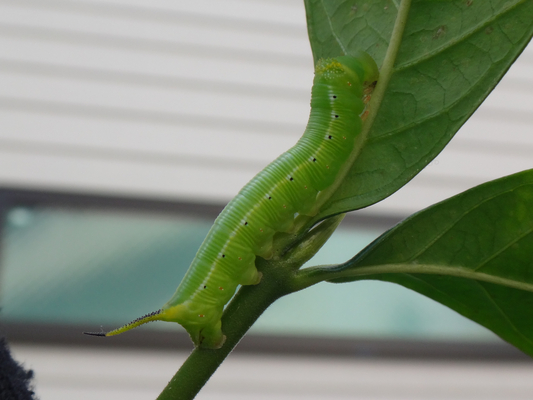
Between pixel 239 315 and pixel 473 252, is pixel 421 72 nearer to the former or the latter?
pixel 473 252

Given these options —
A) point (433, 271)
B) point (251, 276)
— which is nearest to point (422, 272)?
point (433, 271)

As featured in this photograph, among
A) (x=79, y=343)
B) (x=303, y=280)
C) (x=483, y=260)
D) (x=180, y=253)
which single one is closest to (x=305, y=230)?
(x=303, y=280)

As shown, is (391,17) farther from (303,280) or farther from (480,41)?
(303,280)

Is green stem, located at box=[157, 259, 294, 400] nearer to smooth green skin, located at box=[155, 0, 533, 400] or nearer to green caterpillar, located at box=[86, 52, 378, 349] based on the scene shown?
smooth green skin, located at box=[155, 0, 533, 400]

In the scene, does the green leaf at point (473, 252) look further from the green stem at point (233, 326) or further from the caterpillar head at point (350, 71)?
the caterpillar head at point (350, 71)

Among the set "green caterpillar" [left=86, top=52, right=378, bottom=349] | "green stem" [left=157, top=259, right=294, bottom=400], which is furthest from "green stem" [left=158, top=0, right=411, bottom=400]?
"green caterpillar" [left=86, top=52, right=378, bottom=349]

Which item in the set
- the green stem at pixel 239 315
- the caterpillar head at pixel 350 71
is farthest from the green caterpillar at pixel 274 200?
the green stem at pixel 239 315
